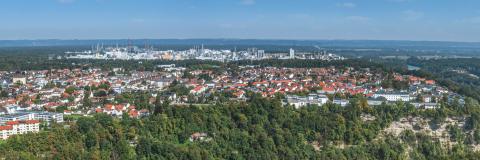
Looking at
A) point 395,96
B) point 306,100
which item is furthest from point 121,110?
point 395,96

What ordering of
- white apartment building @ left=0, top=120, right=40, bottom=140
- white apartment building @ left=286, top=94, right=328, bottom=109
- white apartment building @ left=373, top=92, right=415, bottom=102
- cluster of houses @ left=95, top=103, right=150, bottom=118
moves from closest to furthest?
white apartment building @ left=0, top=120, right=40, bottom=140 < cluster of houses @ left=95, top=103, right=150, bottom=118 < white apartment building @ left=286, top=94, right=328, bottom=109 < white apartment building @ left=373, top=92, right=415, bottom=102

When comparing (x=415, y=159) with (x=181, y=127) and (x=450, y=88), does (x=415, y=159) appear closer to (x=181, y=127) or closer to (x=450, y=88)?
(x=181, y=127)

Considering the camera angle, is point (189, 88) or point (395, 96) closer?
point (395, 96)

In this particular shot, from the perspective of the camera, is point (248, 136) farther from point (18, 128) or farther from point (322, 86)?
point (322, 86)

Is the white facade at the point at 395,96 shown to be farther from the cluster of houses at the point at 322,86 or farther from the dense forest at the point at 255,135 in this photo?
the dense forest at the point at 255,135

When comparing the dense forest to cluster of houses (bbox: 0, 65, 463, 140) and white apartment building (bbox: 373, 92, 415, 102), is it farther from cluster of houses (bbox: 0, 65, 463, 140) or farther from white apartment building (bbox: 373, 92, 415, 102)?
white apartment building (bbox: 373, 92, 415, 102)

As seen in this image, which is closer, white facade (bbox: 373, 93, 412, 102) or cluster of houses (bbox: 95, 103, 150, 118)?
cluster of houses (bbox: 95, 103, 150, 118)

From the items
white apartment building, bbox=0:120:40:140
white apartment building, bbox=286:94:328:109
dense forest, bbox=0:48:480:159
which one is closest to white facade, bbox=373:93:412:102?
white apartment building, bbox=286:94:328:109

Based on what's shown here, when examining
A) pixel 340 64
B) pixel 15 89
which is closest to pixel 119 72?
pixel 15 89

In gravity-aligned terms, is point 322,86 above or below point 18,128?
above

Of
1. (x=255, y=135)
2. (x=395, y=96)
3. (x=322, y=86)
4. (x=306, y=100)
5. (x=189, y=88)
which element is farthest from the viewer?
(x=189, y=88)

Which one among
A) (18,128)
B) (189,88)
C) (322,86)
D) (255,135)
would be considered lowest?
(255,135)

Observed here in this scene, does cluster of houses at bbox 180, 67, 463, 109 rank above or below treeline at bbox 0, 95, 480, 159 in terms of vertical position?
above
